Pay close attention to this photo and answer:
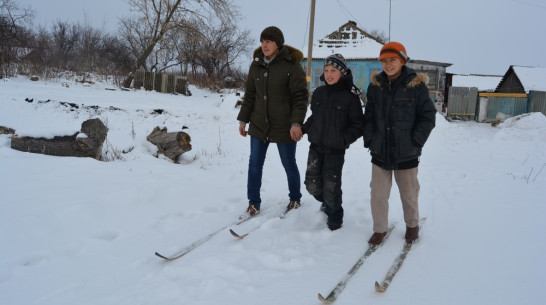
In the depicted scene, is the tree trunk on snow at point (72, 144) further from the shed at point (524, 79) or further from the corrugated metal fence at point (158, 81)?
the shed at point (524, 79)

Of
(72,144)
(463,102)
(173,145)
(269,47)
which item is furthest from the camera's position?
(463,102)

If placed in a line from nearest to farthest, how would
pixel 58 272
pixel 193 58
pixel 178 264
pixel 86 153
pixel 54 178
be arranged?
pixel 58 272 < pixel 178 264 < pixel 54 178 < pixel 86 153 < pixel 193 58

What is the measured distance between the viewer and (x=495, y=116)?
18484 millimetres

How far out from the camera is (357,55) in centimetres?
2297

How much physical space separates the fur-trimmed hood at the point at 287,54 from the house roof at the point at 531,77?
2196 cm

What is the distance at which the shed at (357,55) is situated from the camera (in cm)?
2266

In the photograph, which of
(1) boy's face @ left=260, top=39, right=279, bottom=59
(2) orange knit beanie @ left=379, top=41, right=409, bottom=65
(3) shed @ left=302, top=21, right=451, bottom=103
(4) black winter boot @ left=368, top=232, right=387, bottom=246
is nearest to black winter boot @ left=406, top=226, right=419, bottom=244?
(4) black winter boot @ left=368, top=232, right=387, bottom=246

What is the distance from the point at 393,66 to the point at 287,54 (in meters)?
1.07

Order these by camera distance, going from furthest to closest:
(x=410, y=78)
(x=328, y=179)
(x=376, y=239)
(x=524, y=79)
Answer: (x=524, y=79), (x=328, y=179), (x=376, y=239), (x=410, y=78)

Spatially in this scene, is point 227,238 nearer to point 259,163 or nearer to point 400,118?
point 259,163

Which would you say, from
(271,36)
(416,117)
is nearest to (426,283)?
(416,117)

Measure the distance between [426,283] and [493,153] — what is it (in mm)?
6196

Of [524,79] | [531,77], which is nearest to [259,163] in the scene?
[524,79]

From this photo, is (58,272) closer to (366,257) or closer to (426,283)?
(366,257)
